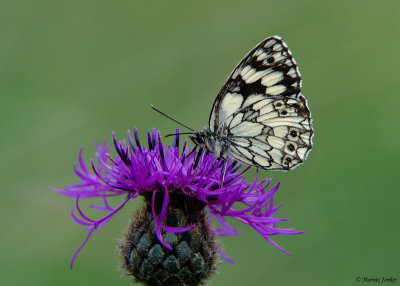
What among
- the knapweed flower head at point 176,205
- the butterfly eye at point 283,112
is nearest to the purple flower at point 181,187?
the knapweed flower head at point 176,205

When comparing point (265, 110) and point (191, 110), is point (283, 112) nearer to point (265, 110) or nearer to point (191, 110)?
point (265, 110)

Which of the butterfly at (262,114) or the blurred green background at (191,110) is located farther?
the blurred green background at (191,110)

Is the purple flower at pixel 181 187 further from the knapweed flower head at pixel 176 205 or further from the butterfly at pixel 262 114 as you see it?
the butterfly at pixel 262 114

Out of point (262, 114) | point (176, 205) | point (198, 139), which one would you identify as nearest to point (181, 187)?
point (176, 205)

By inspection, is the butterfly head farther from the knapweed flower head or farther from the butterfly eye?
the butterfly eye

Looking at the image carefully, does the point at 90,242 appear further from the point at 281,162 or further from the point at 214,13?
the point at 214,13

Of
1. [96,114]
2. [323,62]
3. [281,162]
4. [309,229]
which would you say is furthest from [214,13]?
[281,162]
